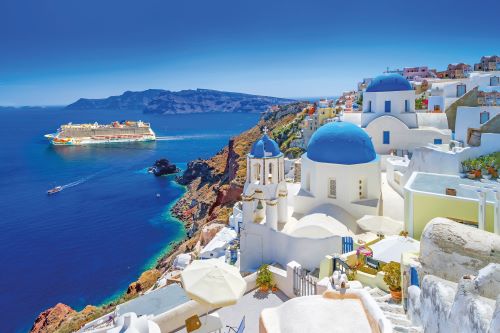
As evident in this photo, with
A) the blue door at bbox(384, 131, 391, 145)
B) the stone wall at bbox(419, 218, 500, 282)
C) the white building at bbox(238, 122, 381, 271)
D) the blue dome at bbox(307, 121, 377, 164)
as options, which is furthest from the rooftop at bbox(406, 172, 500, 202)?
the blue door at bbox(384, 131, 391, 145)

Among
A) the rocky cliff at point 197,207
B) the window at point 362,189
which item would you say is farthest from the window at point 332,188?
the rocky cliff at point 197,207

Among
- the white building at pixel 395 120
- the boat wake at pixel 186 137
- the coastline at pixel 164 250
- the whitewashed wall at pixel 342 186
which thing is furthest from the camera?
the boat wake at pixel 186 137

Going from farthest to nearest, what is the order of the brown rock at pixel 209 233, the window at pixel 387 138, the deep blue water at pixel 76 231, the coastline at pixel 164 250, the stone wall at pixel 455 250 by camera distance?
1. the deep blue water at pixel 76 231
2. the brown rock at pixel 209 233
3. the coastline at pixel 164 250
4. the window at pixel 387 138
5. the stone wall at pixel 455 250

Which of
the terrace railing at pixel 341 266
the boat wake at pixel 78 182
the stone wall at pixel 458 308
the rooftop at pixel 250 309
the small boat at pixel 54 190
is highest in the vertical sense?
the stone wall at pixel 458 308

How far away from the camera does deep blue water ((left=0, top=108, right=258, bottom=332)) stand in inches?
1242

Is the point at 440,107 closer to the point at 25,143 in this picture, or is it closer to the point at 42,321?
the point at 42,321

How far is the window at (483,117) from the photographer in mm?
17408

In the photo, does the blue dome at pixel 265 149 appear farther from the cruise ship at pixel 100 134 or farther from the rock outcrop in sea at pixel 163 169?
the cruise ship at pixel 100 134

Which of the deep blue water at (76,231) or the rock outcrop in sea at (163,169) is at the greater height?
the rock outcrop in sea at (163,169)

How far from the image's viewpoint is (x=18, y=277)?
34094mm

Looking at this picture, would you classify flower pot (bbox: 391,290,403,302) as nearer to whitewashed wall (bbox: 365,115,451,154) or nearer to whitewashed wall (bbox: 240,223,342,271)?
whitewashed wall (bbox: 240,223,342,271)

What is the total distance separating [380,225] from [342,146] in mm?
3921

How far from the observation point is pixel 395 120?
77.9ft

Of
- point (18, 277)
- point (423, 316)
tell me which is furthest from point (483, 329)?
point (18, 277)
